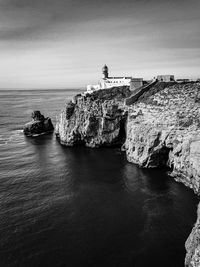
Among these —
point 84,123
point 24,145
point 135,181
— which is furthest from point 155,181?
point 24,145

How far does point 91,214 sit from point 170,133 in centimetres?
2618

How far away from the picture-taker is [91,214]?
4338 centimetres

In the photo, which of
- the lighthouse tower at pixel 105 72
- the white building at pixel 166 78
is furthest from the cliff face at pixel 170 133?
the lighthouse tower at pixel 105 72

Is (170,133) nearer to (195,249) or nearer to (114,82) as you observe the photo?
(195,249)

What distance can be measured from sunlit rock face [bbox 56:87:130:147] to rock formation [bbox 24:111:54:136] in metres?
19.0

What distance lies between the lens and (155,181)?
180ft

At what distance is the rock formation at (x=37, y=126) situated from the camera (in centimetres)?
10362

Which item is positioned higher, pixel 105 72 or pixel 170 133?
pixel 105 72

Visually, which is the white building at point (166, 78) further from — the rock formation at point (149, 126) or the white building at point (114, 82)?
the white building at point (114, 82)

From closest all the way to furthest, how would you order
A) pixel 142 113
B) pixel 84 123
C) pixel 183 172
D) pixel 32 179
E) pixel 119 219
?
pixel 119 219, pixel 183 172, pixel 32 179, pixel 142 113, pixel 84 123

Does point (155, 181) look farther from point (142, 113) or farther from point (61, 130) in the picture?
point (61, 130)

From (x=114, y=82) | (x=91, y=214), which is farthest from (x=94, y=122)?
(x=91, y=214)

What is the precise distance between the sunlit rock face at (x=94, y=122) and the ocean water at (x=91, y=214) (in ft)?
32.3

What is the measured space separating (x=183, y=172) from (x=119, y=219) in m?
18.8
